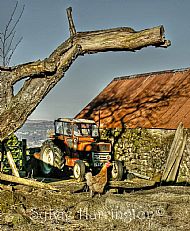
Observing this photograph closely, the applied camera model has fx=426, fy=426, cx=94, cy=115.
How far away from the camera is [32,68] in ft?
26.5

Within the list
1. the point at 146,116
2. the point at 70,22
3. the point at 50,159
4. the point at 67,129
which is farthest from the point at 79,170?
the point at 70,22

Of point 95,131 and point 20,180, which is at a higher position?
point 95,131

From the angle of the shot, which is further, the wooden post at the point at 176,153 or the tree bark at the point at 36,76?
the wooden post at the point at 176,153

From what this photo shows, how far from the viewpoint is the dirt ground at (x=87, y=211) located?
281 inches

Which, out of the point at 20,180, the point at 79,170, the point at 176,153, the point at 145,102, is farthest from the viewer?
the point at 145,102

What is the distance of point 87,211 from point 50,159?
10.2m

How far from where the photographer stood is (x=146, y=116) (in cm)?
1948

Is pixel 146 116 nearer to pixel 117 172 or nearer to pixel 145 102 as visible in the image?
pixel 145 102

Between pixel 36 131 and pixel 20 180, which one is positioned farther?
pixel 36 131

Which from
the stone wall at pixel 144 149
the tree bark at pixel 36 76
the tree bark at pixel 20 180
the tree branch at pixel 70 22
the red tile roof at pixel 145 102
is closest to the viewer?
the tree bark at pixel 36 76

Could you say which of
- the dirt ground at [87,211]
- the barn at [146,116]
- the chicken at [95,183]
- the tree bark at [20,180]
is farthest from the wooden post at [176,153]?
the tree bark at [20,180]

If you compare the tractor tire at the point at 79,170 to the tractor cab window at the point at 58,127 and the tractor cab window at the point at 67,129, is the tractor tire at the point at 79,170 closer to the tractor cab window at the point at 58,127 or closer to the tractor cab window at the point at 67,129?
the tractor cab window at the point at 67,129

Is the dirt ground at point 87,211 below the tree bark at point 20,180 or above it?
below

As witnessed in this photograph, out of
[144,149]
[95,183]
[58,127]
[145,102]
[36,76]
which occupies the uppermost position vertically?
[145,102]
